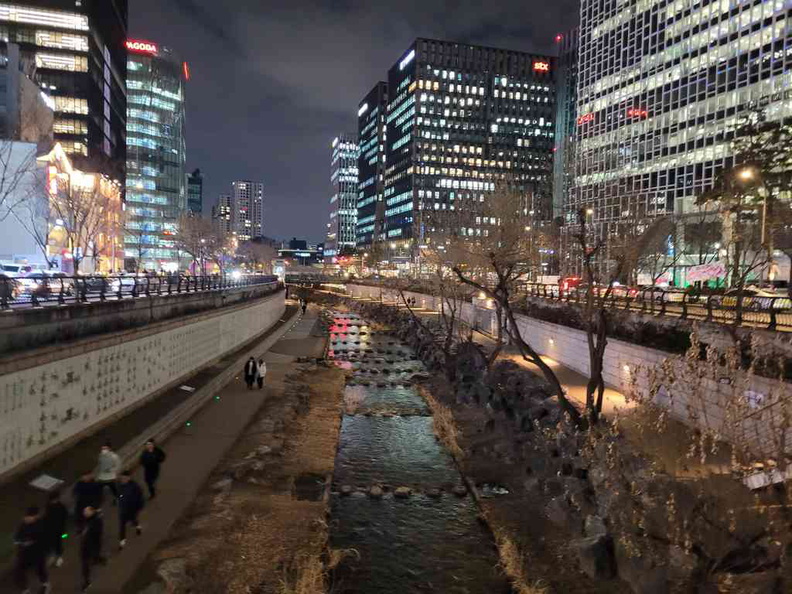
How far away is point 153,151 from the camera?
13375 centimetres

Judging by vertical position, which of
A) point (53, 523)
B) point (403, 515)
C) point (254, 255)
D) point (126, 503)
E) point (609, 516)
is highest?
point (254, 255)

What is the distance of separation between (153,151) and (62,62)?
1842 inches

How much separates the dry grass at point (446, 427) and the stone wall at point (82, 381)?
433 inches

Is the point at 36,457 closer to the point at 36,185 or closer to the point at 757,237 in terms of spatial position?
the point at 757,237

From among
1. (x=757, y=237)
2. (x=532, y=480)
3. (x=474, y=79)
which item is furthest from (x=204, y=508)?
(x=474, y=79)

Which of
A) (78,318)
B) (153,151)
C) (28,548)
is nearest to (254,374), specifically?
(78,318)

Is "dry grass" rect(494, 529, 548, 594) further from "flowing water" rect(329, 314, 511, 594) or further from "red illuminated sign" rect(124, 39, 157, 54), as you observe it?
"red illuminated sign" rect(124, 39, 157, 54)

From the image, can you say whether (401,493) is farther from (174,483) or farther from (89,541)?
(89,541)

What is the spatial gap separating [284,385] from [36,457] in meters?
14.7

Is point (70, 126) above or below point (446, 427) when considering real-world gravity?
above

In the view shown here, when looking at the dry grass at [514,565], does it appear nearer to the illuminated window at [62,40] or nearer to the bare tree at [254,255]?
the illuminated window at [62,40]

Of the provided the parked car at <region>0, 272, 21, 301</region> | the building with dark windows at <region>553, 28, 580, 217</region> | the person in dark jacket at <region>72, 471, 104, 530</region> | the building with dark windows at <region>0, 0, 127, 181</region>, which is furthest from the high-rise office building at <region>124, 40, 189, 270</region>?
the person in dark jacket at <region>72, 471, 104, 530</region>

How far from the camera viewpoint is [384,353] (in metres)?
43.0

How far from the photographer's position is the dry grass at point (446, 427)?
19.5 m
